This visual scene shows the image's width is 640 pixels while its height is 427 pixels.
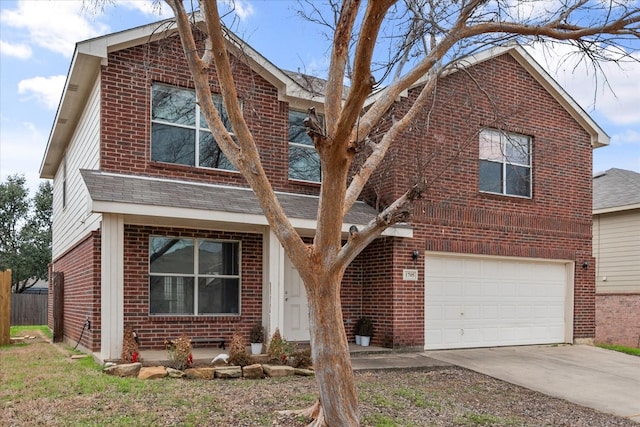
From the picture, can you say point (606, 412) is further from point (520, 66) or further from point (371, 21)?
point (520, 66)

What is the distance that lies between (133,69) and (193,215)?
3050mm

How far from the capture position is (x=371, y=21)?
4.40m

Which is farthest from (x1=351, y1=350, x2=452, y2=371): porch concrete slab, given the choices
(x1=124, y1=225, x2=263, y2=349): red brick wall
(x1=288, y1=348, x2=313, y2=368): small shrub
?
(x1=124, y1=225, x2=263, y2=349): red brick wall

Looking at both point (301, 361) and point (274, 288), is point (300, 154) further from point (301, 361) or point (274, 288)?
point (301, 361)

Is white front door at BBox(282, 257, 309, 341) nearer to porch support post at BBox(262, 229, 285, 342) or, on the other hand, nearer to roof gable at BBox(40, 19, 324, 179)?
porch support post at BBox(262, 229, 285, 342)

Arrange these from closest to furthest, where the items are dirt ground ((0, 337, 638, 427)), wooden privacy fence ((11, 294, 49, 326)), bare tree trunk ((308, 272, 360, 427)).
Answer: bare tree trunk ((308, 272, 360, 427)) → dirt ground ((0, 337, 638, 427)) → wooden privacy fence ((11, 294, 49, 326))

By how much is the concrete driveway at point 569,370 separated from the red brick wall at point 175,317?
3.79 meters

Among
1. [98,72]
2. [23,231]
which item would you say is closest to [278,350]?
[98,72]

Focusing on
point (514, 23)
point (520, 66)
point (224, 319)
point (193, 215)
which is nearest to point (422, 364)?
point (224, 319)

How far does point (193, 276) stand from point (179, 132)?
2.79 meters

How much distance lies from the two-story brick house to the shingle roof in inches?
2.0

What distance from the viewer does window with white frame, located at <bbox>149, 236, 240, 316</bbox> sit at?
9.94m

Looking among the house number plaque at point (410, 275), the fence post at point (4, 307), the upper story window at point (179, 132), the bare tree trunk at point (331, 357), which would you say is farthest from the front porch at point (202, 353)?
the fence post at point (4, 307)

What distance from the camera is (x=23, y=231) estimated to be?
28.5 metres
